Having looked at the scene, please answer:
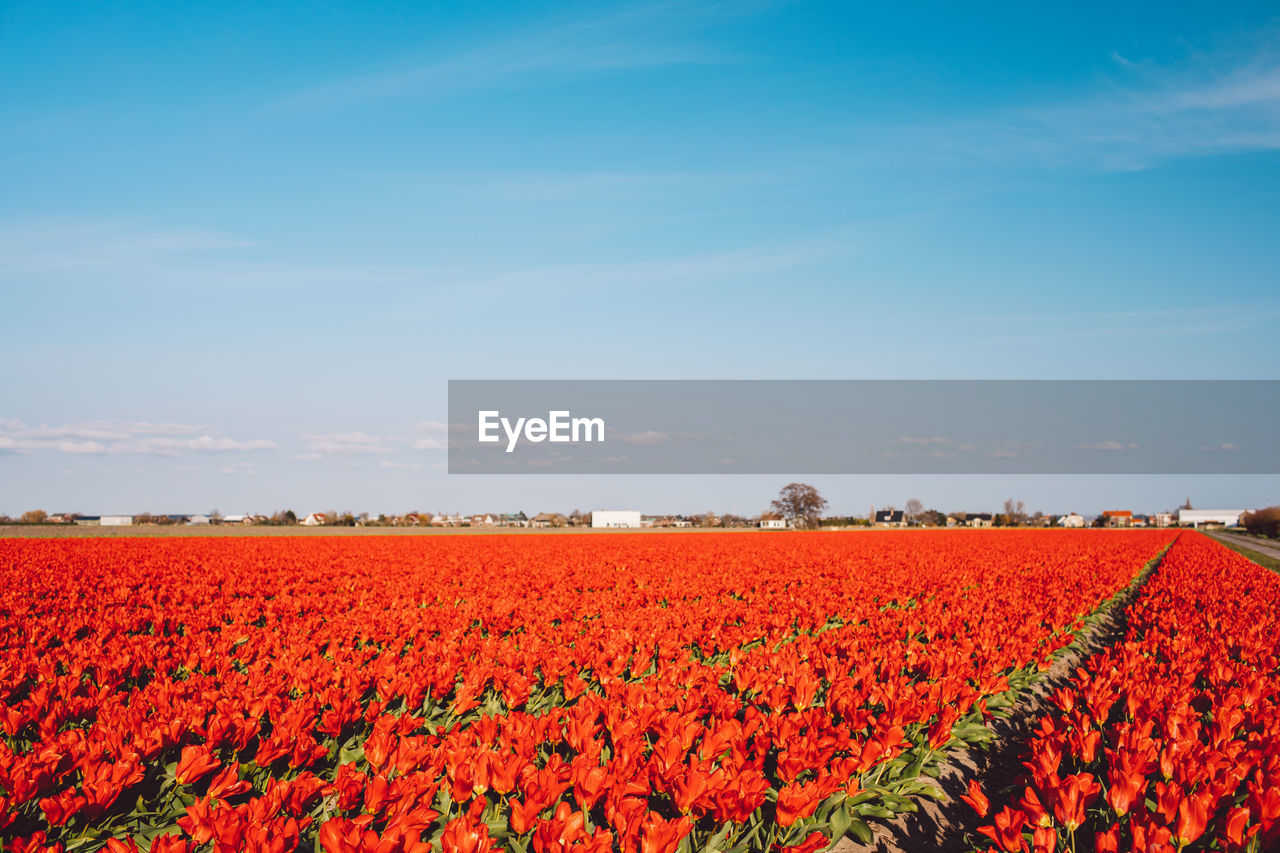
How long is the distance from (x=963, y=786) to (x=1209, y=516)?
209 meters

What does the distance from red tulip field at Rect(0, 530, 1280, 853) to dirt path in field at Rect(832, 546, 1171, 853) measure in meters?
0.16

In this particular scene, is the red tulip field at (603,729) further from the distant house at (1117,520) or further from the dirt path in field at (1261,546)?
the distant house at (1117,520)

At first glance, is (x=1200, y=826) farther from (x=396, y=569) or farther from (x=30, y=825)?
(x=396, y=569)

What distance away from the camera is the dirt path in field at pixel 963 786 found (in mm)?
4547

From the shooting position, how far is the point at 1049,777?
3424 mm

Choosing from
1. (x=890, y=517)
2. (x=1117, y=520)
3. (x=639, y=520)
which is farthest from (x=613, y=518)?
(x=1117, y=520)

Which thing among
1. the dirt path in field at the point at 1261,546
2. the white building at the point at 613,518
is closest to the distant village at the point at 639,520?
the white building at the point at 613,518

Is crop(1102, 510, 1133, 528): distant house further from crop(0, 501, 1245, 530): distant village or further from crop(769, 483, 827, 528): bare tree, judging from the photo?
crop(769, 483, 827, 528): bare tree

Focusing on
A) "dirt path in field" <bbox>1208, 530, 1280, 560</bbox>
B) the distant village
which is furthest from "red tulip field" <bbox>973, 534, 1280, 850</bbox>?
the distant village

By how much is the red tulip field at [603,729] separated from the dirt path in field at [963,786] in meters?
0.16

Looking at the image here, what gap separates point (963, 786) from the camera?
5.63m

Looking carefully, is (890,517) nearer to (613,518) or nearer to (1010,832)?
(613,518)

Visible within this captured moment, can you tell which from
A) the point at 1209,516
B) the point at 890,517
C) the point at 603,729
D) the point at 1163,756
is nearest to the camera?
the point at 1163,756

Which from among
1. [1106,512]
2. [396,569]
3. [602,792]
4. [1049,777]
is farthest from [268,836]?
[1106,512]
